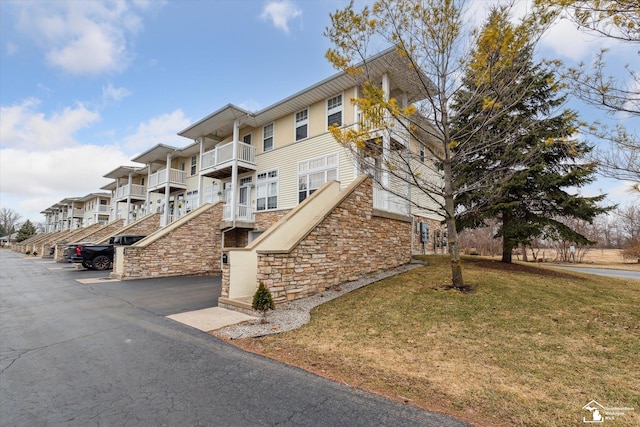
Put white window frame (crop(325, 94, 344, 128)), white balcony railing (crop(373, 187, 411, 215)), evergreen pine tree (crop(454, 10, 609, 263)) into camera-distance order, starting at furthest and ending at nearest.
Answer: white window frame (crop(325, 94, 344, 128)) < white balcony railing (crop(373, 187, 411, 215)) < evergreen pine tree (crop(454, 10, 609, 263))

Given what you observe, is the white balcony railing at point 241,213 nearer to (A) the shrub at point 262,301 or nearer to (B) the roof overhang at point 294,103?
(B) the roof overhang at point 294,103

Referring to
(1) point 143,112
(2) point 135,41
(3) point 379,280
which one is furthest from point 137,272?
(3) point 379,280

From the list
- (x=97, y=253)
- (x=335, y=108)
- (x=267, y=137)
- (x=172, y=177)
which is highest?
(x=335, y=108)

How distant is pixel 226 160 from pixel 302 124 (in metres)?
5.00

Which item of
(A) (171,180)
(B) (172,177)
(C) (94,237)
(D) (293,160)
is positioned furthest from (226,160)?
(C) (94,237)

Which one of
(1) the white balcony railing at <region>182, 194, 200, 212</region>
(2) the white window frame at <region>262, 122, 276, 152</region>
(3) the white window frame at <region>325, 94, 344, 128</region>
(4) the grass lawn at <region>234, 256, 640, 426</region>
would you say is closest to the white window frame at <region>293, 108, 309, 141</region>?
(3) the white window frame at <region>325, 94, 344, 128</region>

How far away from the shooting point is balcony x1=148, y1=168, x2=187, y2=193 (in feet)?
72.4

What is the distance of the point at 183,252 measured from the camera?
15.0m

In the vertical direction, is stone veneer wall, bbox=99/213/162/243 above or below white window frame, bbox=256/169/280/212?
below

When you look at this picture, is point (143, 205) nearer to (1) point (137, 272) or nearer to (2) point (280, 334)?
(1) point (137, 272)

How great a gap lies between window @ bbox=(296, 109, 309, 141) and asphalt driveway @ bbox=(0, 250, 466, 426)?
36.5 feet

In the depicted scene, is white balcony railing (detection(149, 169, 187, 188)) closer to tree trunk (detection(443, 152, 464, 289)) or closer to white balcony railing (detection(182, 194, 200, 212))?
white balcony railing (detection(182, 194, 200, 212))

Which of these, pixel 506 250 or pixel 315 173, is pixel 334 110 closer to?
pixel 315 173

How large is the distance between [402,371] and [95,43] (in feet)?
51.7
